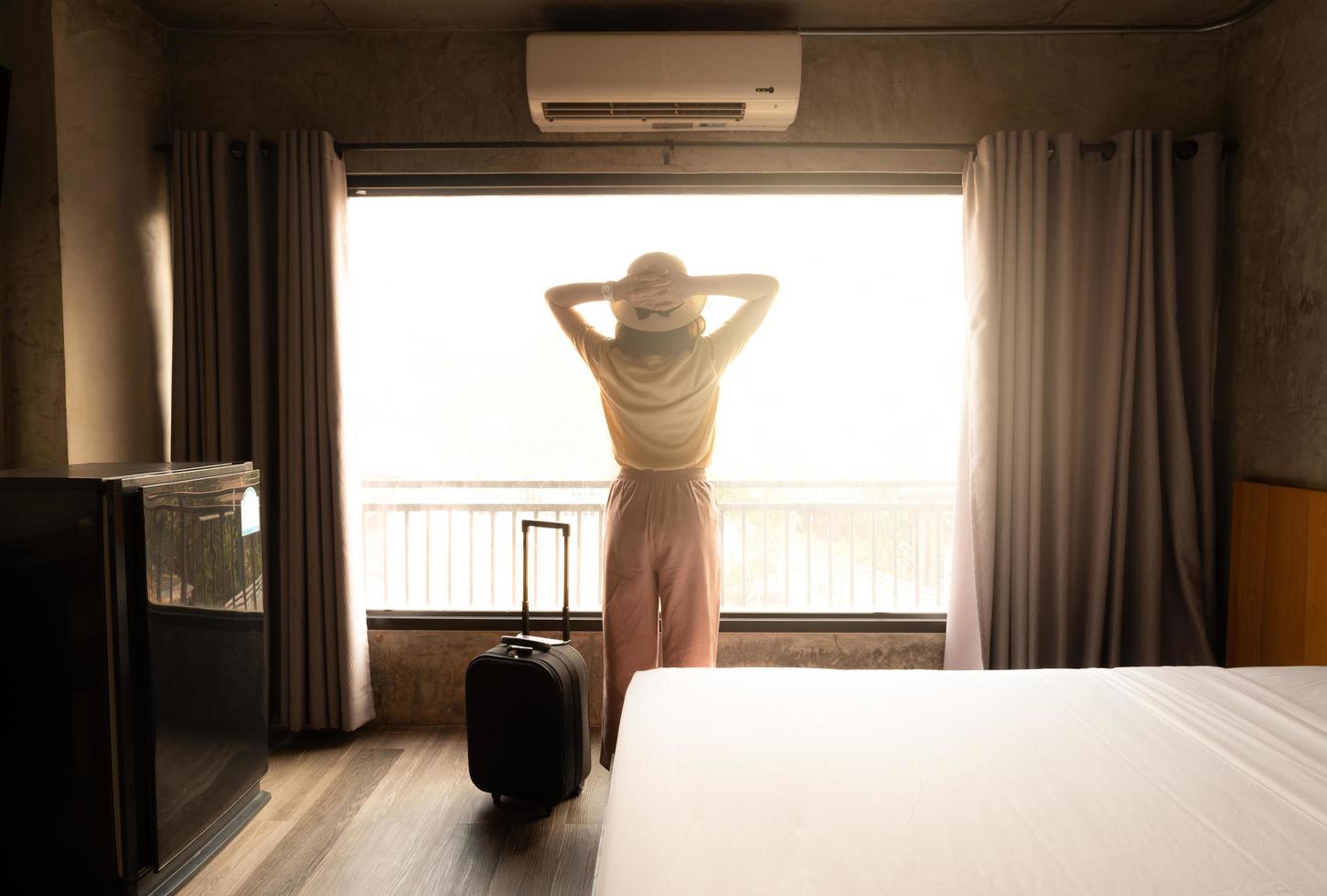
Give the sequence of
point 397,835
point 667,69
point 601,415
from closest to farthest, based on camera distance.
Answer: point 397,835 → point 667,69 → point 601,415

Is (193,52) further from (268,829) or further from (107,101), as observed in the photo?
(268,829)

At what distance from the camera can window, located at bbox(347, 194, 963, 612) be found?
11.0 feet

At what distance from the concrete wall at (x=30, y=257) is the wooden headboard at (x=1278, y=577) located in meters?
3.90

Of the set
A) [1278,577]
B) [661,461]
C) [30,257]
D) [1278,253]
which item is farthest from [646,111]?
[1278,577]

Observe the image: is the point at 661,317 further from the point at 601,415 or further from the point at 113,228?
the point at 113,228

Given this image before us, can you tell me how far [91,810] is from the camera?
1702 millimetres

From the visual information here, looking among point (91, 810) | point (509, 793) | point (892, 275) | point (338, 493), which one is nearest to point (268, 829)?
point (91, 810)

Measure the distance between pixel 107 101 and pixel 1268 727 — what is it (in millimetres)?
3636

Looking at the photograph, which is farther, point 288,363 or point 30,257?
point 288,363

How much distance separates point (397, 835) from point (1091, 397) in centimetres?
274

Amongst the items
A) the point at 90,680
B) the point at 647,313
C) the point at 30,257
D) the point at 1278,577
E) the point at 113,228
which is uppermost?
the point at 113,228

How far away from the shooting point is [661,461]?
221cm

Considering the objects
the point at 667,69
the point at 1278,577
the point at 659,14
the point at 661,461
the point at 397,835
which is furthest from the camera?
the point at 659,14

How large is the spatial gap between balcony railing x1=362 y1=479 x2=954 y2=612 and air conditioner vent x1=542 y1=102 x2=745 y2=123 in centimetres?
155
